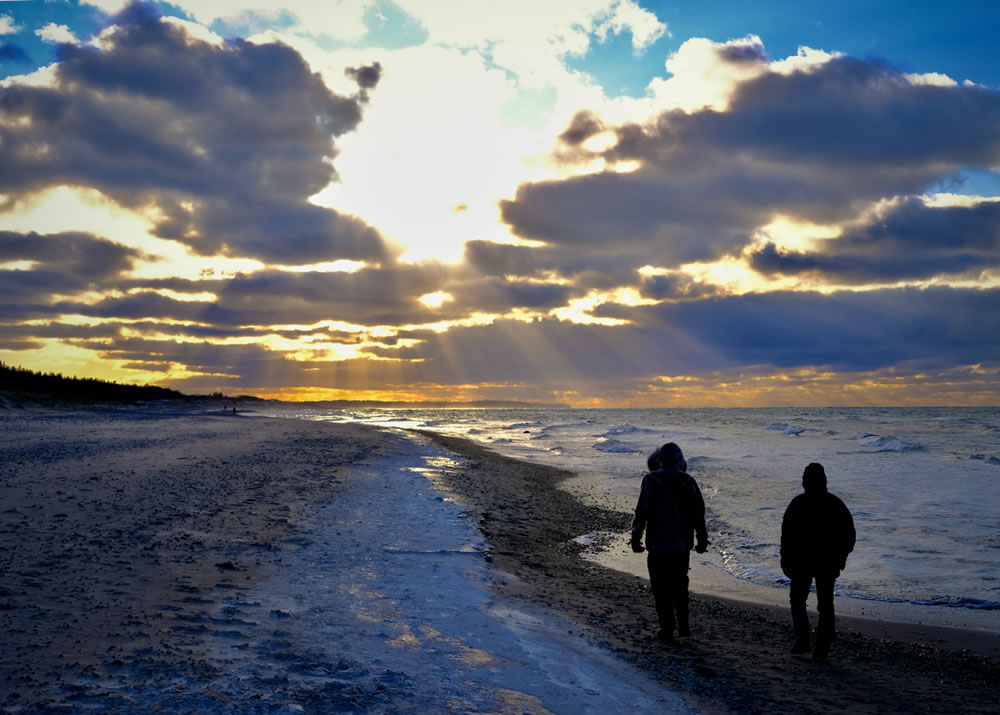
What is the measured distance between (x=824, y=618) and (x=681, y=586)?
5.22 ft

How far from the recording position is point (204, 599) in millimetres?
7863

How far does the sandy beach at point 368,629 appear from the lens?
18.4ft

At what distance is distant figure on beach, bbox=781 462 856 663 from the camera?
7773mm

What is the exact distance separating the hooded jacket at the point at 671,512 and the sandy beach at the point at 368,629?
3.94 feet

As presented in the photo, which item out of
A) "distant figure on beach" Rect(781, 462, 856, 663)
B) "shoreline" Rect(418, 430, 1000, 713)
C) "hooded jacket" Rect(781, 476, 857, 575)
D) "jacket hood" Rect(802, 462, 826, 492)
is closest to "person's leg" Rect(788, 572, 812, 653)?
"distant figure on beach" Rect(781, 462, 856, 663)

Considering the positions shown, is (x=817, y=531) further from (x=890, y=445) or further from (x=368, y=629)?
(x=890, y=445)

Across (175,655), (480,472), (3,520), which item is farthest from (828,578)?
(480,472)

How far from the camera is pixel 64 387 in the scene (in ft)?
282

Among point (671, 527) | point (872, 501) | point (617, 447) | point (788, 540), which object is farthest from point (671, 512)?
point (617, 447)

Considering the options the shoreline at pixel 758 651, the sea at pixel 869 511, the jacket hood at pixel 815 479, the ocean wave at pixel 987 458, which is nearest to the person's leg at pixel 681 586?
the shoreline at pixel 758 651

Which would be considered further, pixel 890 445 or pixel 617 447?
pixel 890 445

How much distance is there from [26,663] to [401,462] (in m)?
22.0

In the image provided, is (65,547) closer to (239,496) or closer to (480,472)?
(239,496)

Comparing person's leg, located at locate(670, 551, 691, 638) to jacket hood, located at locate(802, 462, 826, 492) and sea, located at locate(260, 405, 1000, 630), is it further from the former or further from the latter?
sea, located at locate(260, 405, 1000, 630)
